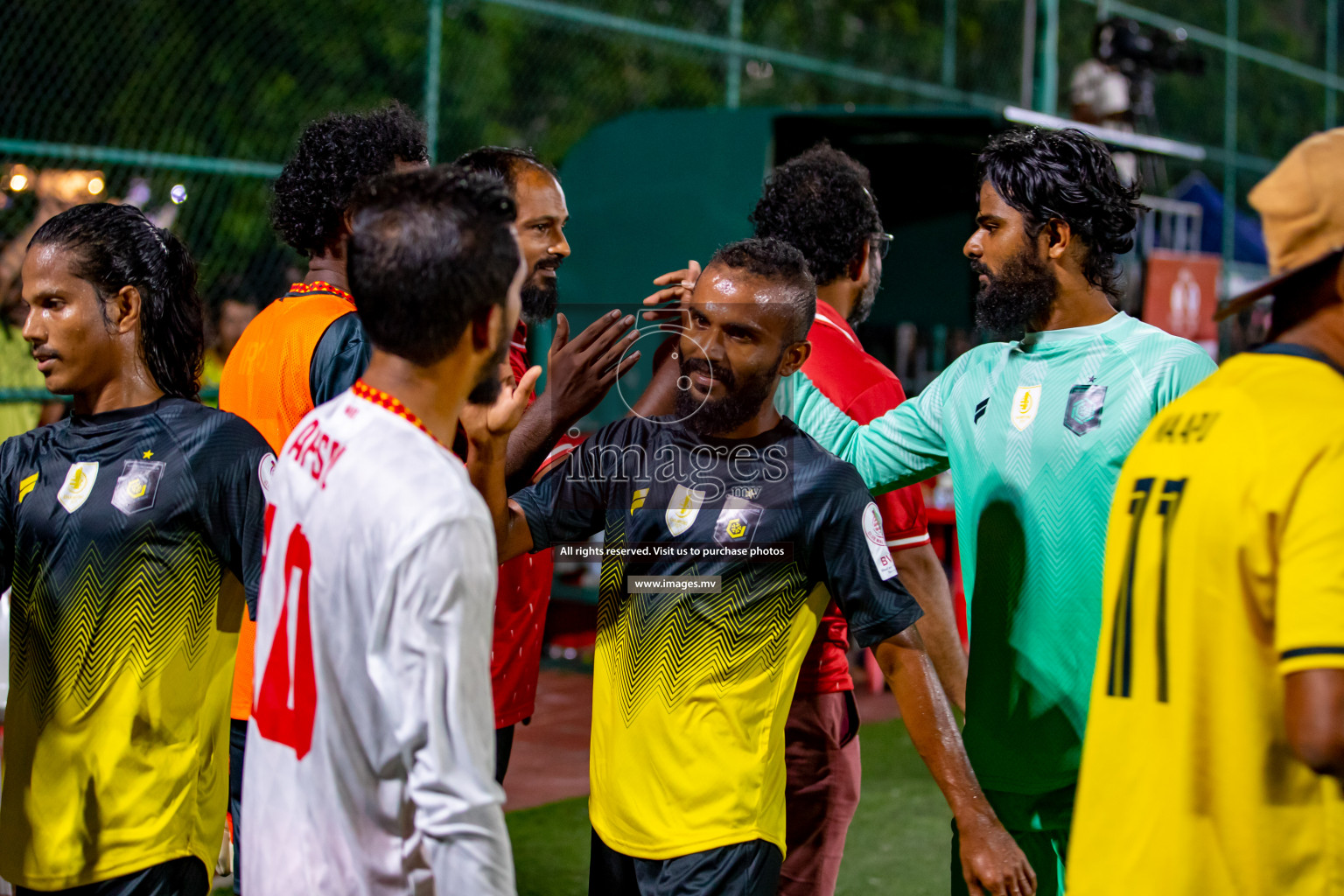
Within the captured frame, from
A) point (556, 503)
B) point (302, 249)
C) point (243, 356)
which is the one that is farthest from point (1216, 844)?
point (302, 249)

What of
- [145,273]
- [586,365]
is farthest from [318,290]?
[586,365]

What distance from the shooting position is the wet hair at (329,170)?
134 inches

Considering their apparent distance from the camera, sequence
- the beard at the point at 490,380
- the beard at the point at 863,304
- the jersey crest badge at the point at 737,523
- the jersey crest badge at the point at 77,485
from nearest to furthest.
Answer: the beard at the point at 490,380, the jersey crest badge at the point at 77,485, the jersey crest badge at the point at 737,523, the beard at the point at 863,304

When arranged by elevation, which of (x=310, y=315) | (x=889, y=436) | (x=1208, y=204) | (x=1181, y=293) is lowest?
(x=889, y=436)

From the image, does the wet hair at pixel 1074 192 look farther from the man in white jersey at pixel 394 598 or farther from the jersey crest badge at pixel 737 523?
the man in white jersey at pixel 394 598

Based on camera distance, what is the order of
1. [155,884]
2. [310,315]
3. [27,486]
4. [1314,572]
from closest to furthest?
[1314,572], [155,884], [27,486], [310,315]

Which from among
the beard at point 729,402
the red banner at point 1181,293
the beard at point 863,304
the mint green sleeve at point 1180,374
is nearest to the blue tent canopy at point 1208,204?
the red banner at point 1181,293

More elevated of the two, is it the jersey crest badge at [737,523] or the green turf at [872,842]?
the jersey crest badge at [737,523]

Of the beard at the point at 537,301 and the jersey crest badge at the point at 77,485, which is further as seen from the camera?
the beard at the point at 537,301

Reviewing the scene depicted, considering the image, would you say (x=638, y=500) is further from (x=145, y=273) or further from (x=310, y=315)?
(x=145, y=273)

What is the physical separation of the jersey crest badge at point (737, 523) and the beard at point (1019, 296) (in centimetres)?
76

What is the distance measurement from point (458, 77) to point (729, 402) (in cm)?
1109


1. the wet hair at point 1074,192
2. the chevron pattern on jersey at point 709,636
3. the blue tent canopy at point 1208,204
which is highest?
the blue tent canopy at point 1208,204

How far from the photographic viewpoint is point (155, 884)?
8.23 feet
